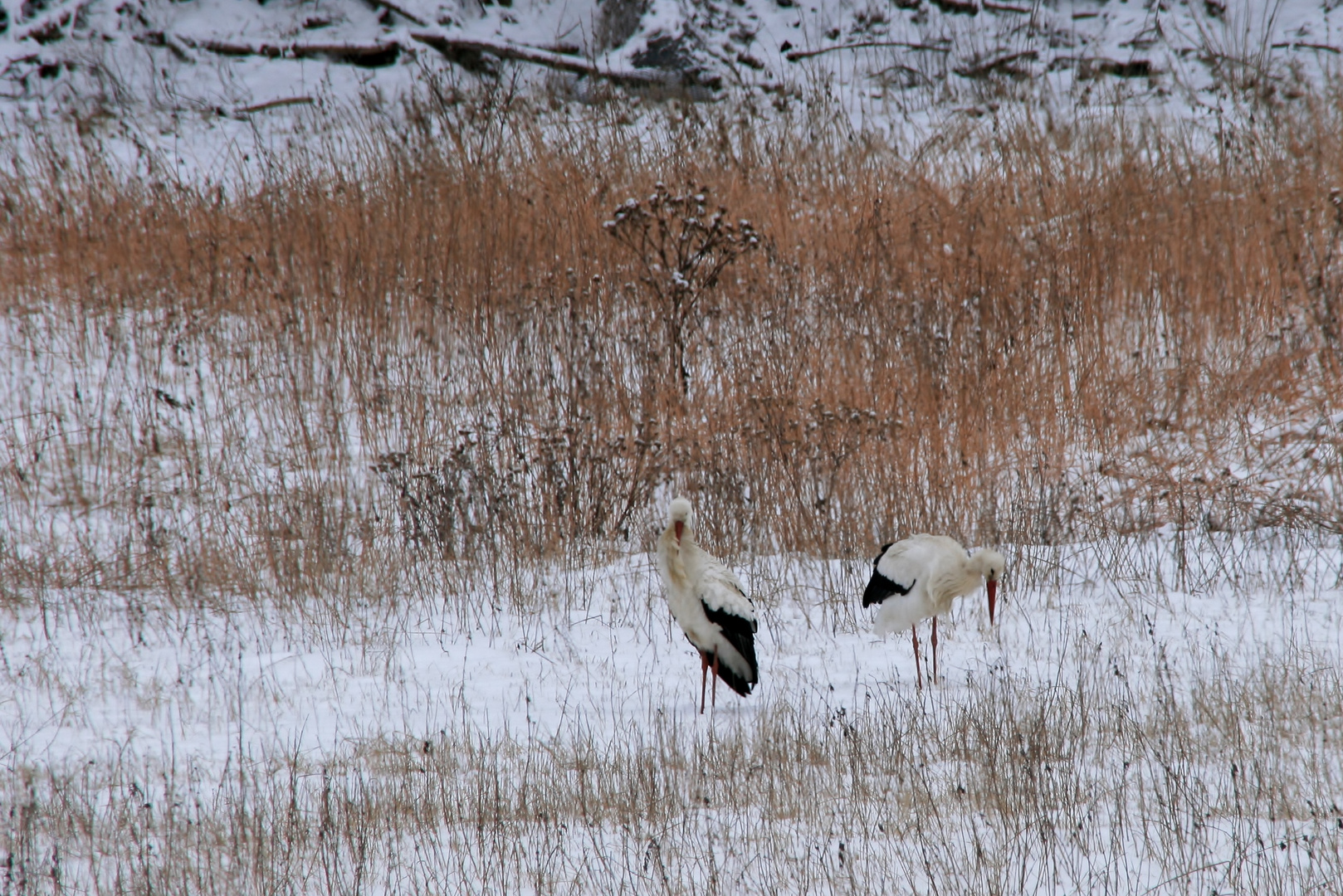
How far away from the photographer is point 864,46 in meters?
13.3

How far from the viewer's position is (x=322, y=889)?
3.20 m

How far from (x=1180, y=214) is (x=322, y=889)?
833 centimetres

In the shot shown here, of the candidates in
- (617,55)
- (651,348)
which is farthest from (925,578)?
(617,55)

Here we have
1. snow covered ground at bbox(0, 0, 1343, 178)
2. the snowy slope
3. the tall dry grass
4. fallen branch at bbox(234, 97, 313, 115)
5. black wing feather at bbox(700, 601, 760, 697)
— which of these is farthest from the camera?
the snowy slope

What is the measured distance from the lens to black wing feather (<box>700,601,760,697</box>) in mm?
4426

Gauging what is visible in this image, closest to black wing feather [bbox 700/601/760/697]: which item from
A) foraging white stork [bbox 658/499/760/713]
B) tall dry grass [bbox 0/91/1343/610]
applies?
foraging white stork [bbox 658/499/760/713]

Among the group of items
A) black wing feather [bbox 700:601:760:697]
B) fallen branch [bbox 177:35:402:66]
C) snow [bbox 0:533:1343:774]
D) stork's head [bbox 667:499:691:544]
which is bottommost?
snow [bbox 0:533:1343:774]

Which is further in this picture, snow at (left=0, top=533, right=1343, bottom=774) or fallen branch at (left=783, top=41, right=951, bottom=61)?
fallen branch at (left=783, top=41, right=951, bottom=61)

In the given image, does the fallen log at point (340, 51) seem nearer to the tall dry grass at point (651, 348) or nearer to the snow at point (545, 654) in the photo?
the tall dry grass at point (651, 348)

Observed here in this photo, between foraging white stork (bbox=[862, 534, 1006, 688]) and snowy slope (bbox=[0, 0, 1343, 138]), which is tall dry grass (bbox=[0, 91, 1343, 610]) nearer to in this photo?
foraging white stork (bbox=[862, 534, 1006, 688])

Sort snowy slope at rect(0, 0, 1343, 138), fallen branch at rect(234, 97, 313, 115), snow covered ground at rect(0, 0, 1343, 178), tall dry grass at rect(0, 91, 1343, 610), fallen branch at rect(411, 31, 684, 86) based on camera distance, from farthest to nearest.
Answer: fallen branch at rect(411, 31, 684, 86), snowy slope at rect(0, 0, 1343, 138), fallen branch at rect(234, 97, 313, 115), snow covered ground at rect(0, 0, 1343, 178), tall dry grass at rect(0, 91, 1343, 610)

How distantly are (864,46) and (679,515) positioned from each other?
33.8 ft

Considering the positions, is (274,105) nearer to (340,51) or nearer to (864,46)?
(340,51)

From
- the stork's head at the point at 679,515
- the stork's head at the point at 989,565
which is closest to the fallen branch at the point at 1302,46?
the stork's head at the point at 989,565
